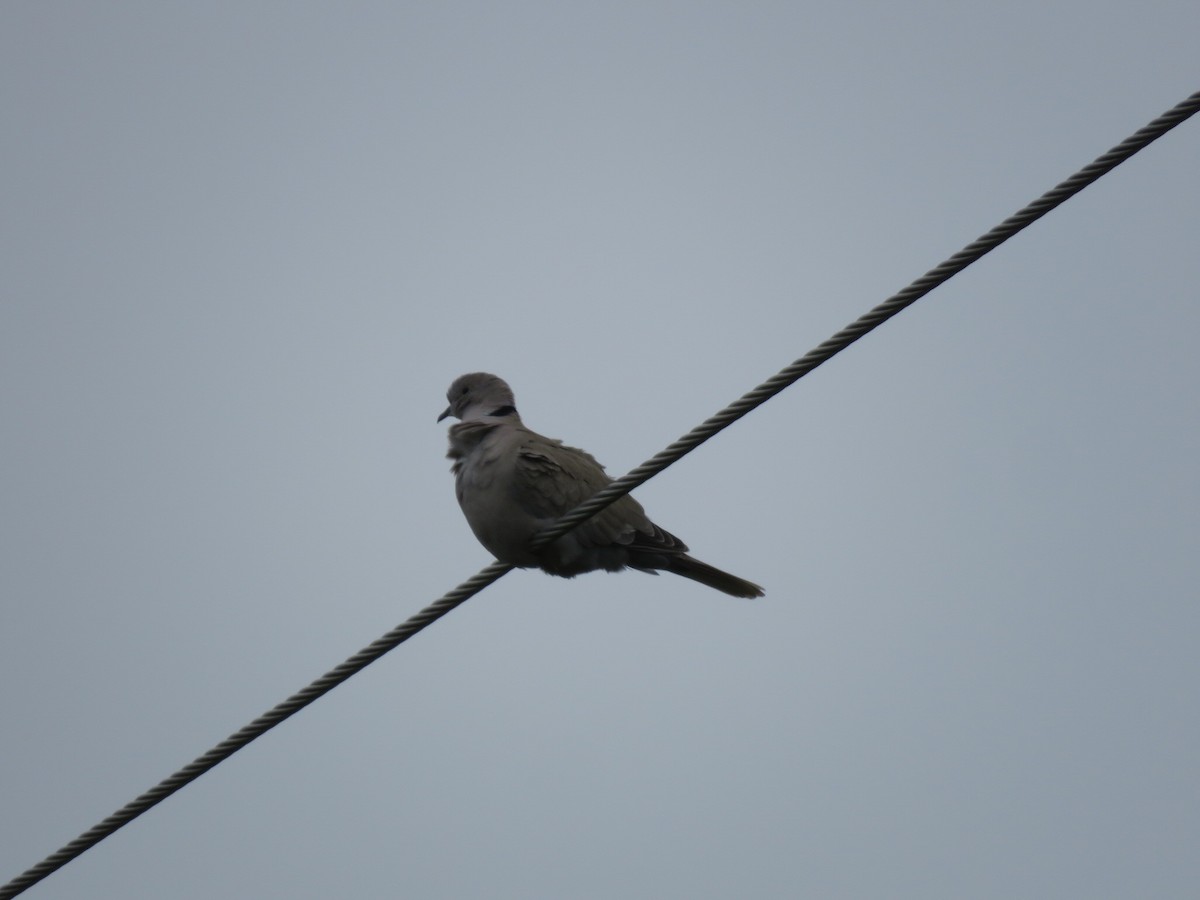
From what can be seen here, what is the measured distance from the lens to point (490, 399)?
241 inches

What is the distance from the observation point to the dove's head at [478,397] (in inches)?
237

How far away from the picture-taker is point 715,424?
3.66 meters

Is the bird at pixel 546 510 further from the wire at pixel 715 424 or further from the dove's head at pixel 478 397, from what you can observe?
the wire at pixel 715 424

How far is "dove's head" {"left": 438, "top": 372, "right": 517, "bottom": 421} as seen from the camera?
19.7 feet

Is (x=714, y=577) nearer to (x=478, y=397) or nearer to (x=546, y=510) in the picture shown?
(x=546, y=510)

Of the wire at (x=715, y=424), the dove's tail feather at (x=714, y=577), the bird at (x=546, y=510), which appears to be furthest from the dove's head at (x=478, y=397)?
the wire at (x=715, y=424)

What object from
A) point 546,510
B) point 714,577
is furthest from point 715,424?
point 714,577

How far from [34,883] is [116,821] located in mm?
345

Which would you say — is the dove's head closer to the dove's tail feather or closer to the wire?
the dove's tail feather

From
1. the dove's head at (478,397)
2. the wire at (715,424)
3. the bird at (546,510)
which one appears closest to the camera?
the wire at (715,424)

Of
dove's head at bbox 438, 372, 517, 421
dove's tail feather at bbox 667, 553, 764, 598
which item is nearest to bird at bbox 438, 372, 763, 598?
dove's tail feather at bbox 667, 553, 764, 598

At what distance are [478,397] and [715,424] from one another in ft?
8.80

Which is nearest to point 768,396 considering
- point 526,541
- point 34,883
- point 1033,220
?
point 1033,220

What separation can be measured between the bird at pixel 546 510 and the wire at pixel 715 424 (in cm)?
119
